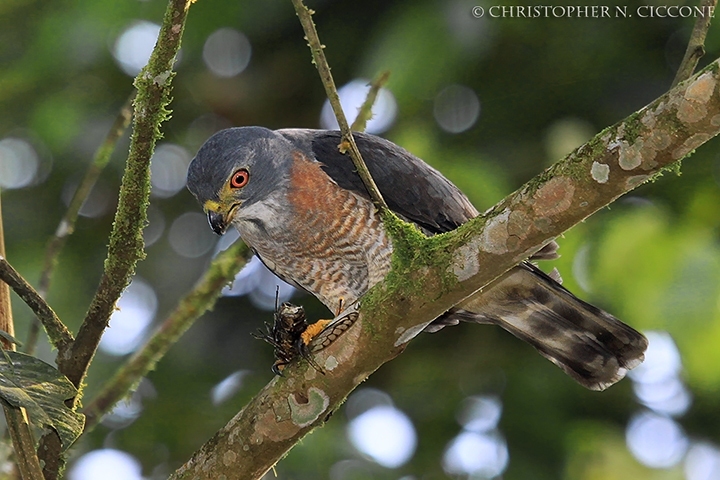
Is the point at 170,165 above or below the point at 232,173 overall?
above

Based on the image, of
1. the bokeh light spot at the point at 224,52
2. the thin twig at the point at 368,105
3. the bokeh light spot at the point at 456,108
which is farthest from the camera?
the bokeh light spot at the point at 224,52

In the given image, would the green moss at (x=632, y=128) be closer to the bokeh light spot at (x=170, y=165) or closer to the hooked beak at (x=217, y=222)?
the hooked beak at (x=217, y=222)

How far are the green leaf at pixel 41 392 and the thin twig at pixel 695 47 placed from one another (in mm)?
1960

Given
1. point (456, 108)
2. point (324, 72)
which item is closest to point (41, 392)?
point (324, 72)

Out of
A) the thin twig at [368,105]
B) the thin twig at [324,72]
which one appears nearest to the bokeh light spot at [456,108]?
the thin twig at [368,105]

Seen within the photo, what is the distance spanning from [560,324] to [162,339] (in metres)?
1.90

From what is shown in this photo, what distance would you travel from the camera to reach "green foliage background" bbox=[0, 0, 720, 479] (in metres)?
5.23

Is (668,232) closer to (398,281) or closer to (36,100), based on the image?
(398,281)

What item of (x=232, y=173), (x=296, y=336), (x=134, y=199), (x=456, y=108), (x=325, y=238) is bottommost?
(x=296, y=336)

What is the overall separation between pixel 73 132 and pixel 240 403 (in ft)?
7.65

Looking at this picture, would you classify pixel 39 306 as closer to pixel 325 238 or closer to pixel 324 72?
pixel 324 72

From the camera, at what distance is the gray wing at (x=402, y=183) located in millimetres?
4082

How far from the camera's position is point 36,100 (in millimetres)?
6277

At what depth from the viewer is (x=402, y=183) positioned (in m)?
4.12
